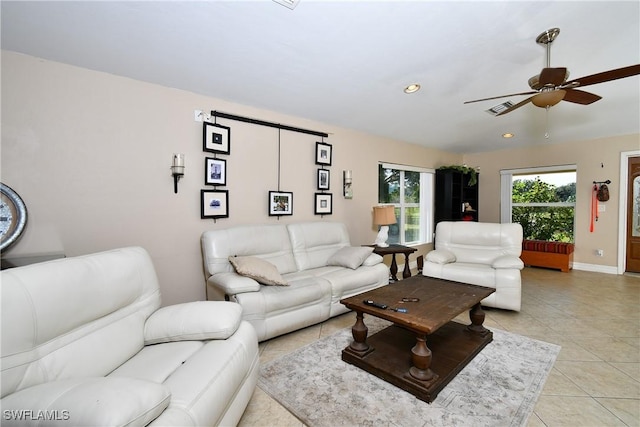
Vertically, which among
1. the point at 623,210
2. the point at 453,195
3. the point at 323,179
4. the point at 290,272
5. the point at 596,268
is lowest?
the point at 596,268

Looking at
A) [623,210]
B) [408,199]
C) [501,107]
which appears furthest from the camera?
[408,199]

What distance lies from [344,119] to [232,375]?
11.1 ft

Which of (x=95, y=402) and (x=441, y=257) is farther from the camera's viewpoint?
(x=441, y=257)

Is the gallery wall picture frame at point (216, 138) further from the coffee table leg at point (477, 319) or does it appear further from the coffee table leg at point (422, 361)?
the coffee table leg at point (477, 319)

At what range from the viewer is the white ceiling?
1.81 metres

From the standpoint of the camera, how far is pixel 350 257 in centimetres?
337

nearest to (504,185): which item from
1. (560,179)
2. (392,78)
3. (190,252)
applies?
(560,179)

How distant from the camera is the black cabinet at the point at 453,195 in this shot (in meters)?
5.67

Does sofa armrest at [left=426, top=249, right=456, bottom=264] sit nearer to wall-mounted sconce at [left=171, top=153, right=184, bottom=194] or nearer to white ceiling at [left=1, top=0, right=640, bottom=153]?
white ceiling at [left=1, top=0, right=640, bottom=153]

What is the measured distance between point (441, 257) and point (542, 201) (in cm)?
380

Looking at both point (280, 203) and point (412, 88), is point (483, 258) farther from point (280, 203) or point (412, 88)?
point (280, 203)

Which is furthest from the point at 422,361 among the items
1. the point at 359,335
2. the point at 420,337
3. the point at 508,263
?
the point at 508,263

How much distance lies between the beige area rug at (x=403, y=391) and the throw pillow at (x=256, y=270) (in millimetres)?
637

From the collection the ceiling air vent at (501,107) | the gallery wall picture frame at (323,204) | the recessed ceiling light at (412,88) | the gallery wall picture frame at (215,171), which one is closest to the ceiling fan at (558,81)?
the ceiling air vent at (501,107)
